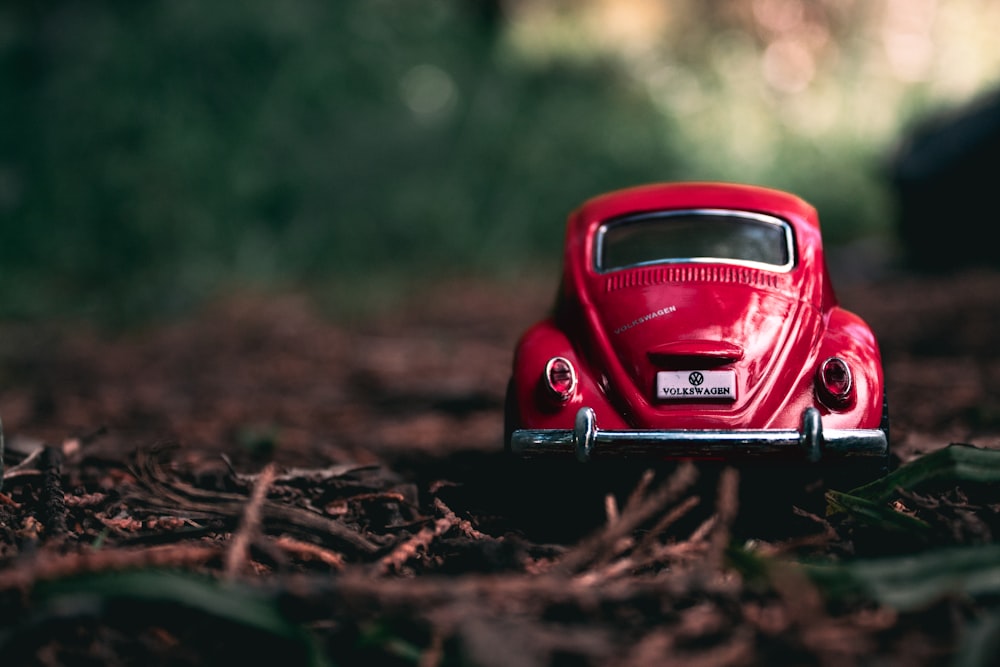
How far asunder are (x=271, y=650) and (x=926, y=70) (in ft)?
46.2

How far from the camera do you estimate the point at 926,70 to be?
528 inches

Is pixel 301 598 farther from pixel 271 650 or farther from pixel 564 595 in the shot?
pixel 564 595

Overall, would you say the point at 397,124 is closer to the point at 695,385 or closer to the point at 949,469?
the point at 695,385

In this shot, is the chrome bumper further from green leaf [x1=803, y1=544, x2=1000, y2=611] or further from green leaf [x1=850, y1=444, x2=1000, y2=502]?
green leaf [x1=803, y1=544, x2=1000, y2=611]

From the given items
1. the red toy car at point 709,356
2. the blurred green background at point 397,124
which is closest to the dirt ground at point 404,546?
the red toy car at point 709,356

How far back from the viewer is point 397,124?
30.7 ft

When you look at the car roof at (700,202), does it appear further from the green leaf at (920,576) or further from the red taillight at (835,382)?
the green leaf at (920,576)

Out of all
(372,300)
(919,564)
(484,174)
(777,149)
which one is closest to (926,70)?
(777,149)

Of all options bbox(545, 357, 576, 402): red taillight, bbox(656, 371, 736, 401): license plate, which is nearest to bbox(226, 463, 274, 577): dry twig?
bbox(545, 357, 576, 402): red taillight

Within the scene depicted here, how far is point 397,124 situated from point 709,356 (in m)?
7.56

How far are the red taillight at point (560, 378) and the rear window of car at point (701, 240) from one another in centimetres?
35

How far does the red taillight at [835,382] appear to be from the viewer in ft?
7.46

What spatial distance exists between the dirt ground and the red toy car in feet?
0.45

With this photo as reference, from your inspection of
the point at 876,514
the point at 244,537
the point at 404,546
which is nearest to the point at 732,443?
the point at 876,514
